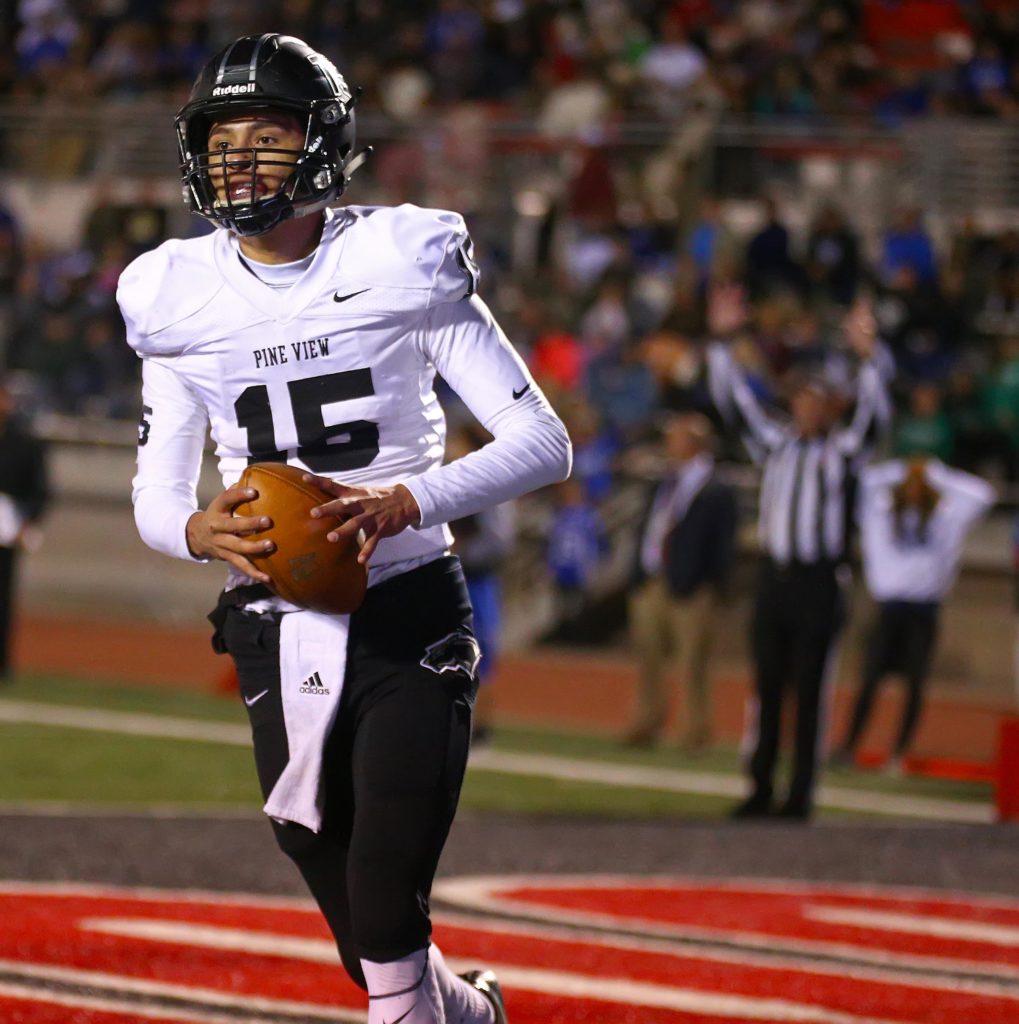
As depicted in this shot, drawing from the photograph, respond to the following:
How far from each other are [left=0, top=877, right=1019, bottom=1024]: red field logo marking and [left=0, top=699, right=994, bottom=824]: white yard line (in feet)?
7.97

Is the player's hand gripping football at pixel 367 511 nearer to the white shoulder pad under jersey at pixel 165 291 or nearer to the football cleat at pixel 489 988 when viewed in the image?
the white shoulder pad under jersey at pixel 165 291

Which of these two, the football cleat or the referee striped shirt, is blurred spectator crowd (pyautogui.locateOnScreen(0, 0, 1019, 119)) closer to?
the referee striped shirt

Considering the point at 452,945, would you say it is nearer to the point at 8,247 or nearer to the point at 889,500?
the point at 889,500

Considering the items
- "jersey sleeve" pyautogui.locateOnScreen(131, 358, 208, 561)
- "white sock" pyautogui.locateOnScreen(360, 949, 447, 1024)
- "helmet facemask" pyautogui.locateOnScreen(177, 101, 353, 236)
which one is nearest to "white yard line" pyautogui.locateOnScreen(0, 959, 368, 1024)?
"white sock" pyautogui.locateOnScreen(360, 949, 447, 1024)

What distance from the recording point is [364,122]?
16.5 m

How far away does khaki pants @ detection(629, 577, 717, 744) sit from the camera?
35.0ft

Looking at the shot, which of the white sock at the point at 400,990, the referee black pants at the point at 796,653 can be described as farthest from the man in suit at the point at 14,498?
the white sock at the point at 400,990

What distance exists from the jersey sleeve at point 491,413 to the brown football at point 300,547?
0.64 feet

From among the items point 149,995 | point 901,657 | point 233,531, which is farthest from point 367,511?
point 901,657

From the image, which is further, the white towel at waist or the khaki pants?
the khaki pants

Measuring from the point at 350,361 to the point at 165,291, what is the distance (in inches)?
14.6

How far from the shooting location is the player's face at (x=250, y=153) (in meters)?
3.52

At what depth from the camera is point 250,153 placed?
353 centimetres

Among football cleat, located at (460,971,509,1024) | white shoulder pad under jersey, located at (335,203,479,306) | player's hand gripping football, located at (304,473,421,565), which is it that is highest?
white shoulder pad under jersey, located at (335,203,479,306)
